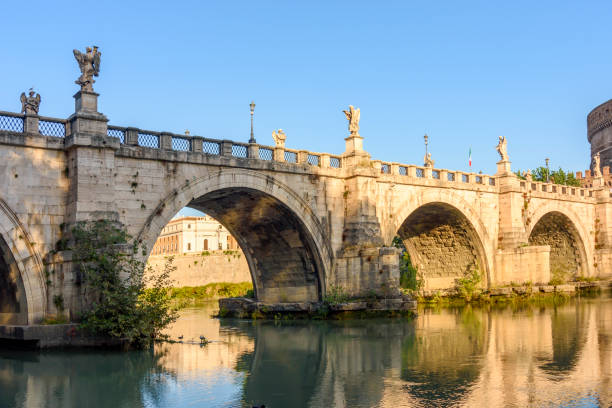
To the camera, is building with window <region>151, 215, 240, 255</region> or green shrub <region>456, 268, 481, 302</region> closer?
green shrub <region>456, 268, 481, 302</region>

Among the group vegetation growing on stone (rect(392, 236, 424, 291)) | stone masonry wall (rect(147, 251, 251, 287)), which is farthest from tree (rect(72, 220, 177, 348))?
stone masonry wall (rect(147, 251, 251, 287))

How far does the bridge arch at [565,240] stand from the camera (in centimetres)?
4794

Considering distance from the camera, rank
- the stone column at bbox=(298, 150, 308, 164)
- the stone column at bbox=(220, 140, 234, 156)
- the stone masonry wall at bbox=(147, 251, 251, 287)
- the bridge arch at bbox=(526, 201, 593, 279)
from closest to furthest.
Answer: the stone column at bbox=(220, 140, 234, 156) → the stone column at bbox=(298, 150, 308, 164) → the bridge arch at bbox=(526, 201, 593, 279) → the stone masonry wall at bbox=(147, 251, 251, 287)

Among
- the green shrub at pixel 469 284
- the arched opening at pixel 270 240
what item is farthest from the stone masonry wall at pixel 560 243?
the arched opening at pixel 270 240

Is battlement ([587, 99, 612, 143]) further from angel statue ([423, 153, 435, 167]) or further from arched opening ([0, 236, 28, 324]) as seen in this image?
arched opening ([0, 236, 28, 324])

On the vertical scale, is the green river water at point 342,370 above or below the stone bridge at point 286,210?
below

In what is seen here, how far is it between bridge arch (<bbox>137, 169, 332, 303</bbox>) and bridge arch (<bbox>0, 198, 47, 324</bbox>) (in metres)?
4.98

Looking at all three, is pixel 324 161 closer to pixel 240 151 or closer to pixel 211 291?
pixel 240 151

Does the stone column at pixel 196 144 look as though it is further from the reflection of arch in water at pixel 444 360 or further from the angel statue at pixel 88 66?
the reflection of arch in water at pixel 444 360

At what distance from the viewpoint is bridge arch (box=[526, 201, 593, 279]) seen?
47938mm

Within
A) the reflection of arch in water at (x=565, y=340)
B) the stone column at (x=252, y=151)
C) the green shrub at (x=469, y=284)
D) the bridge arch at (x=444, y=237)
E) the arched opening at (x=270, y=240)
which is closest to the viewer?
the reflection of arch in water at (x=565, y=340)

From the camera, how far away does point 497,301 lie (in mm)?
36688

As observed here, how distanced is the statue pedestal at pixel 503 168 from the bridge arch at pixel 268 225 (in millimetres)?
16195

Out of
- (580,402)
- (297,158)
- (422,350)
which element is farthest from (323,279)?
(580,402)
